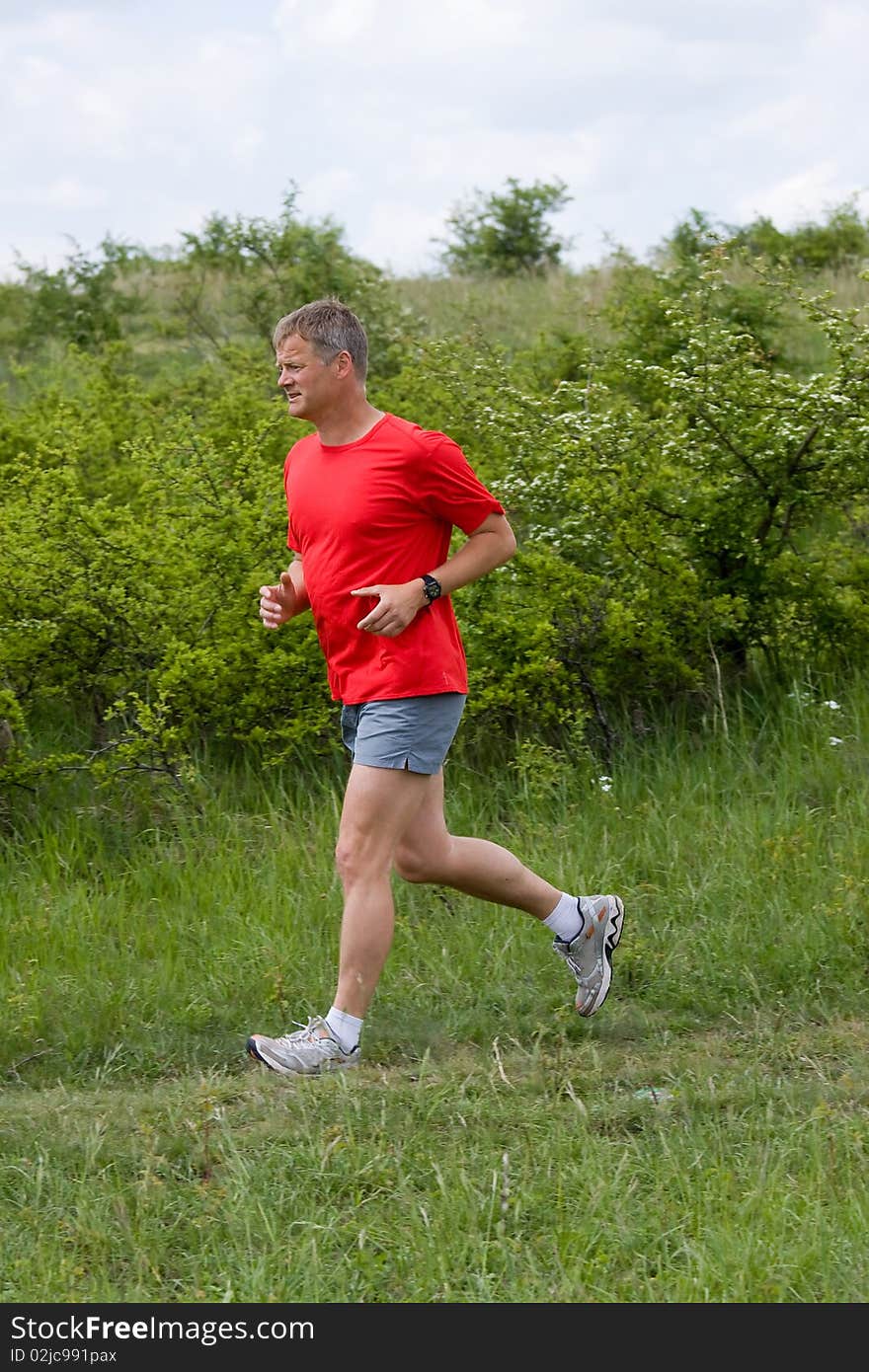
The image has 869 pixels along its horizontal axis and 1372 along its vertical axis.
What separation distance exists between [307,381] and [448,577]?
686mm

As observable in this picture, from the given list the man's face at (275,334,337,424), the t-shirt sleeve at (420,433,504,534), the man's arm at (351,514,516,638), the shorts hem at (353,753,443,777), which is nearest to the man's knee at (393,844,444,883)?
the shorts hem at (353,753,443,777)

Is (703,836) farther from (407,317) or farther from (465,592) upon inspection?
(407,317)

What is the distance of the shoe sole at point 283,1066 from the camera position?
4.38m

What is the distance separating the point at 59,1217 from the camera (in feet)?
11.9

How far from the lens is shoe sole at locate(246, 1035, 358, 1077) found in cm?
438

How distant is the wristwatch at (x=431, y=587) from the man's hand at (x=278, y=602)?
0.55 metres

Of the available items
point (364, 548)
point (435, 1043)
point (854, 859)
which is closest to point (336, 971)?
point (435, 1043)

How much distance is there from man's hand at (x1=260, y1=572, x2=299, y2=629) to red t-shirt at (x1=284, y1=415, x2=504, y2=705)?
0.80 feet

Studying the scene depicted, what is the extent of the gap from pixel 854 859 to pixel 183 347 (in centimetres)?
1108

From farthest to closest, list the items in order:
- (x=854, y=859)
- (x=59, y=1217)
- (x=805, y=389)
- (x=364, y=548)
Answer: (x=805, y=389) < (x=854, y=859) < (x=364, y=548) < (x=59, y=1217)

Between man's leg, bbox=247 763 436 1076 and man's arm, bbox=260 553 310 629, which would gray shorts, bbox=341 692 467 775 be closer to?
man's leg, bbox=247 763 436 1076

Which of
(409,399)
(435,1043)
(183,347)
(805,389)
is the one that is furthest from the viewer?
(183,347)

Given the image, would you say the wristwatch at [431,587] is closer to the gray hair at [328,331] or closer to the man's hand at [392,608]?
the man's hand at [392,608]

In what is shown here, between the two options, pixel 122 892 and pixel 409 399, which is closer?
pixel 122 892
